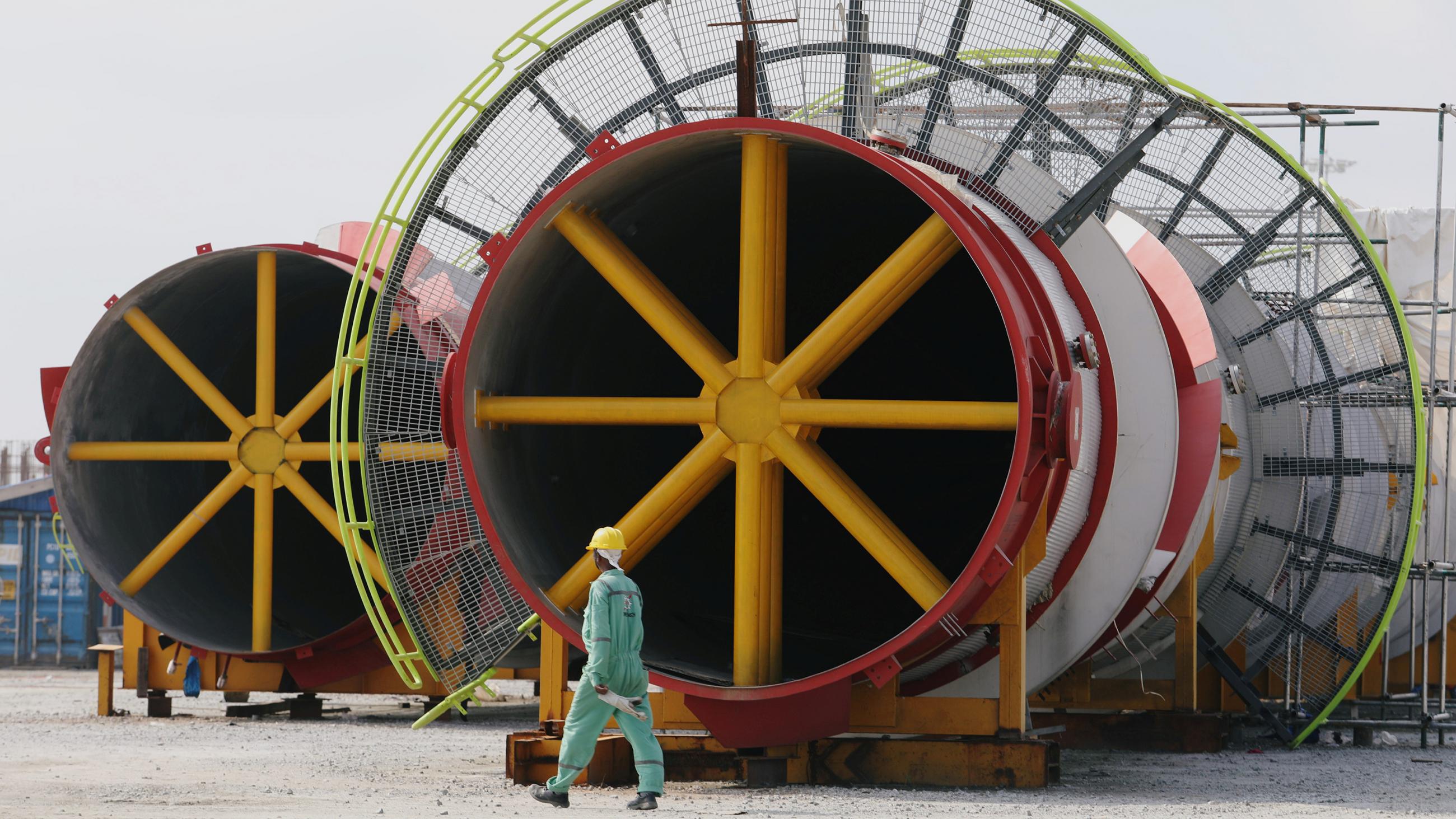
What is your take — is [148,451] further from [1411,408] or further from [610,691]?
[1411,408]

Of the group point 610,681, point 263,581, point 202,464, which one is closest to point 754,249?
point 610,681

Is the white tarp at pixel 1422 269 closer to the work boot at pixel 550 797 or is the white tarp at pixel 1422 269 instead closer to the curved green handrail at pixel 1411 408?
the curved green handrail at pixel 1411 408

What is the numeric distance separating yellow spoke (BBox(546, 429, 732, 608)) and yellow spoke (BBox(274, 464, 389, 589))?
403 cm

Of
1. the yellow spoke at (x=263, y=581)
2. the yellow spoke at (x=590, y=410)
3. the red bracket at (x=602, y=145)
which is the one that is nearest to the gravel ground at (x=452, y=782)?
the yellow spoke at (x=263, y=581)

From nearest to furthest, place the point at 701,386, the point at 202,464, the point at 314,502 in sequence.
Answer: the point at 701,386, the point at 314,502, the point at 202,464

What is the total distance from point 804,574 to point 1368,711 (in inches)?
201

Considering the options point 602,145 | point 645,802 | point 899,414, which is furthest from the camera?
point 602,145

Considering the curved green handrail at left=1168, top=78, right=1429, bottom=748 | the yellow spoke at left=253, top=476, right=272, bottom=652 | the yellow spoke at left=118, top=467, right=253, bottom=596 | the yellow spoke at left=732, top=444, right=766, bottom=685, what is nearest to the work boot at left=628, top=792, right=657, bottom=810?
the yellow spoke at left=732, top=444, right=766, bottom=685

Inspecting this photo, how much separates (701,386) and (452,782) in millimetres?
3263

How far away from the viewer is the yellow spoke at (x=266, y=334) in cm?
1215

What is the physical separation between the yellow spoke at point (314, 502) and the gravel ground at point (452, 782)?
3.93 feet

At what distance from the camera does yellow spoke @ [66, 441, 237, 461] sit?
12062 millimetres

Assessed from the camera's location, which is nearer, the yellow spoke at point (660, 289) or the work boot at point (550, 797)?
the work boot at point (550, 797)

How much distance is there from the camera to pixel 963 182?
27.0ft
